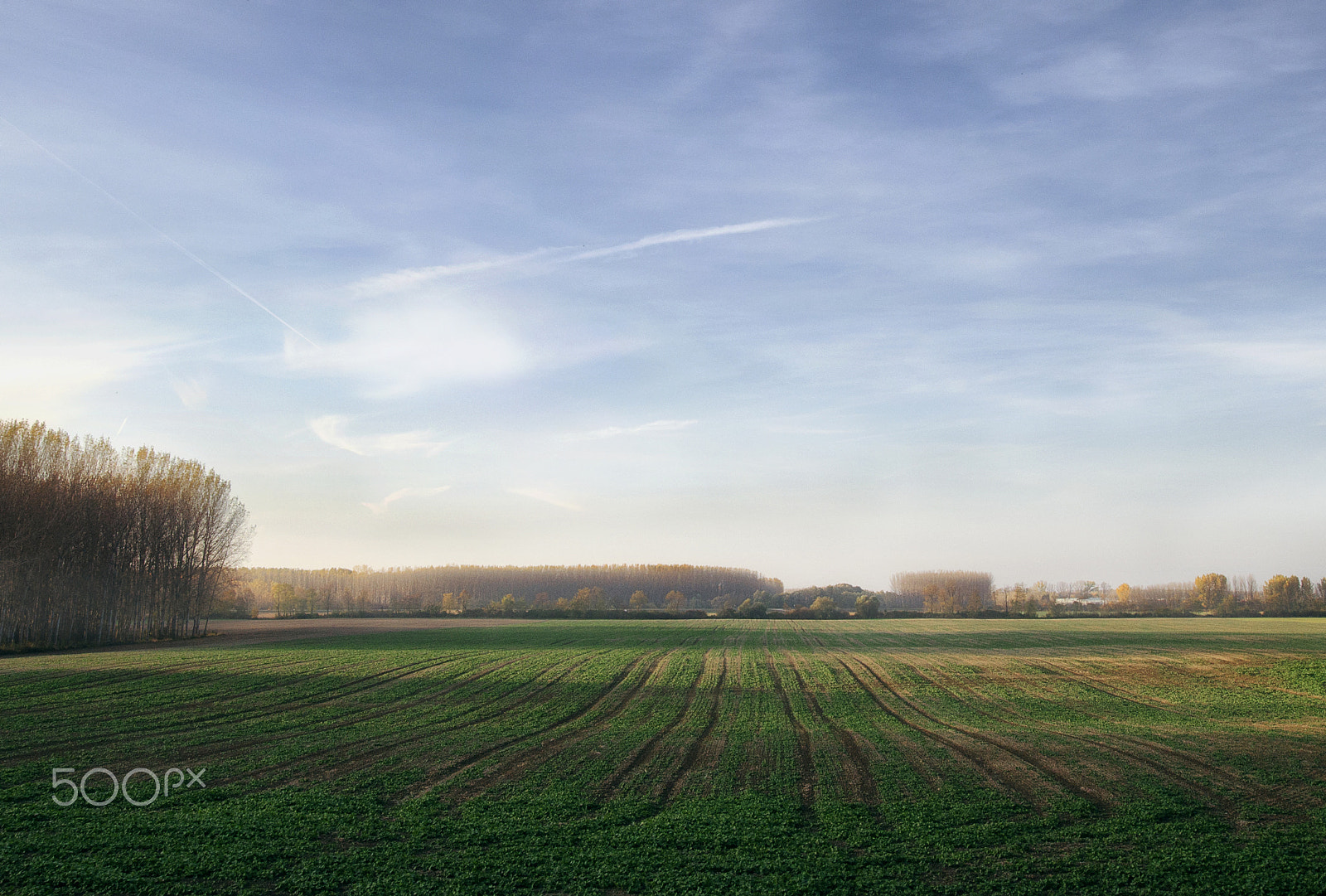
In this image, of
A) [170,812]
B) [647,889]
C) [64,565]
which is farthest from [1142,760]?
[64,565]

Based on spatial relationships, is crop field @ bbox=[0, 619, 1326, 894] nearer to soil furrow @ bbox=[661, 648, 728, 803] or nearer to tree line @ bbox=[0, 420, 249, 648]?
soil furrow @ bbox=[661, 648, 728, 803]

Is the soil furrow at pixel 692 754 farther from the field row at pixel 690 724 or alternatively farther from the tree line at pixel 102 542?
the tree line at pixel 102 542

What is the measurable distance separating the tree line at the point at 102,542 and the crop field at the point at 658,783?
20246mm

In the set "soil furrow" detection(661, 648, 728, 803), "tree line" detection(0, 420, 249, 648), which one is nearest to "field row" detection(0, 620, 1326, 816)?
"soil furrow" detection(661, 648, 728, 803)

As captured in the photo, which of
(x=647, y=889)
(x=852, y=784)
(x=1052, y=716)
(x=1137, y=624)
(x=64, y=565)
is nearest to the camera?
(x=647, y=889)

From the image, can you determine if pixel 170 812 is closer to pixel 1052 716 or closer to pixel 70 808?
pixel 70 808

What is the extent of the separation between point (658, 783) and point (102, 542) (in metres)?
58.7

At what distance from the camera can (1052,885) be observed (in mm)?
10500

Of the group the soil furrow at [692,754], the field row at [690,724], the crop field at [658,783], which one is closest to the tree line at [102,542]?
the field row at [690,724]

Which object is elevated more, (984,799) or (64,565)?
(64,565)

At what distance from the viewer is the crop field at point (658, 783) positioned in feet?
35.4

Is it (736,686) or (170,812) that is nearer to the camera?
(170,812)

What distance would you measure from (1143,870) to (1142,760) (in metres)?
7.75

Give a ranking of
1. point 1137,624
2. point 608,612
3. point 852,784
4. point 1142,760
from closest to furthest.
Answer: point 852,784 < point 1142,760 < point 1137,624 < point 608,612
